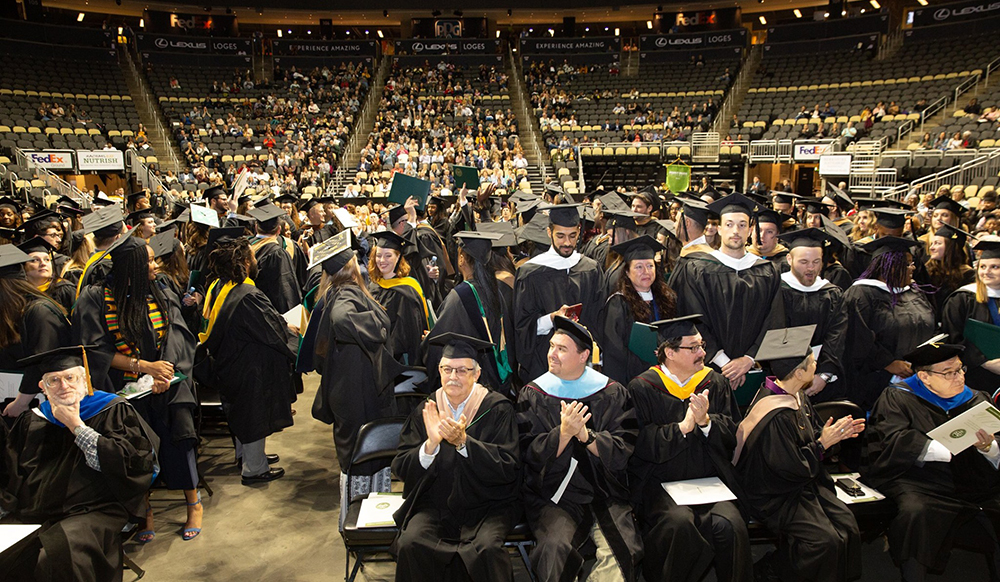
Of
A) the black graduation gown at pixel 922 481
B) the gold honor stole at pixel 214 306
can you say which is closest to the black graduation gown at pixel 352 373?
the gold honor stole at pixel 214 306

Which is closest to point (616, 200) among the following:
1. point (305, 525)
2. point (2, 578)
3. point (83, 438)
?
point (305, 525)

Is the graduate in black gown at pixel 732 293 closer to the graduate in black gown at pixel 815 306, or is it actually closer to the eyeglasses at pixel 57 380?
the graduate in black gown at pixel 815 306

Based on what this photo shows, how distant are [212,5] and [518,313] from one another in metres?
32.3

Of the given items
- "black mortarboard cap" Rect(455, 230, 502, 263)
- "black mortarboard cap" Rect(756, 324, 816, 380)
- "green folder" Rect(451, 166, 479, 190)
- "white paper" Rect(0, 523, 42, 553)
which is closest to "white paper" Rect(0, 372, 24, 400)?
"white paper" Rect(0, 523, 42, 553)

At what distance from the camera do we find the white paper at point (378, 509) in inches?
138

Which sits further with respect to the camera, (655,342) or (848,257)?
(848,257)

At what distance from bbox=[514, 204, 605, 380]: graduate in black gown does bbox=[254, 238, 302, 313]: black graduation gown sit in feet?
9.27

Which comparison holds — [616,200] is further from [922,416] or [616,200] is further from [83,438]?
[83,438]

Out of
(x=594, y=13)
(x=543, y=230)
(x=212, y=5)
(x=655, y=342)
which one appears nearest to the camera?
(x=655, y=342)

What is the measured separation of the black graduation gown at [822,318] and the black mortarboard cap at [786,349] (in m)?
0.76

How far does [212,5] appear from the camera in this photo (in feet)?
101

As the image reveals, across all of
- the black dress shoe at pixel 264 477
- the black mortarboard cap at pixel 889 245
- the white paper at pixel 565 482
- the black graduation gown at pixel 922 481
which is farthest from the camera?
the black dress shoe at pixel 264 477

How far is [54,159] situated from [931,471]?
19.5 metres

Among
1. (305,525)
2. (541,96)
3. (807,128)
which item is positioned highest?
(541,96)
